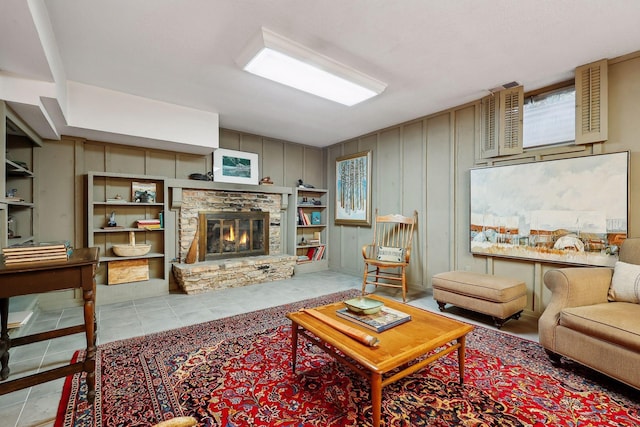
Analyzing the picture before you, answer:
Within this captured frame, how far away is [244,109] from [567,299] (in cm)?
Answer: 376

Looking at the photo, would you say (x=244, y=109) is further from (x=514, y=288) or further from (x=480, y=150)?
(x=514, y=288)

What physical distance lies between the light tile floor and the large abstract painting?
0.79 m

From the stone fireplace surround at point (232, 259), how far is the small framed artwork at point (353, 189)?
1036 millimetres

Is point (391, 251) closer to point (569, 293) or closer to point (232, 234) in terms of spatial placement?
point (569, 293)

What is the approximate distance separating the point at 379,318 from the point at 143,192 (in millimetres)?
3570

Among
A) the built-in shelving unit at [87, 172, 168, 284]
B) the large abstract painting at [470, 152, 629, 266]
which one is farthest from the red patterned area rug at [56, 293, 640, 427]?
the built-in shelving unit at [87, 172, 168, 284]

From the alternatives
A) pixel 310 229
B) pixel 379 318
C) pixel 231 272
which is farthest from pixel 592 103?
pixel 231 272

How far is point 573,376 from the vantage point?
74.2 inches

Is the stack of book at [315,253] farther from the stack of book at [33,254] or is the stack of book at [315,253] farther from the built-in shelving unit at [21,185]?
the stack of book at [33,254]

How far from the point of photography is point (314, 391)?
1709 millimetres

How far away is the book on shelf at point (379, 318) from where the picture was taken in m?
1.69

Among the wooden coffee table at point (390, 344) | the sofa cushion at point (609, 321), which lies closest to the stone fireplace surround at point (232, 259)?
the wooden coffee table at point (390, 344)

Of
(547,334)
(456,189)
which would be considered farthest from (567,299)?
(456,189)

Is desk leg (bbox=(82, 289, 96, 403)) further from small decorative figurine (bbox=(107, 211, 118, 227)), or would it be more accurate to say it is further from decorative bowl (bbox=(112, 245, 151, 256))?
small decorative figurine (bbox=(107, 211, 118, 227))
